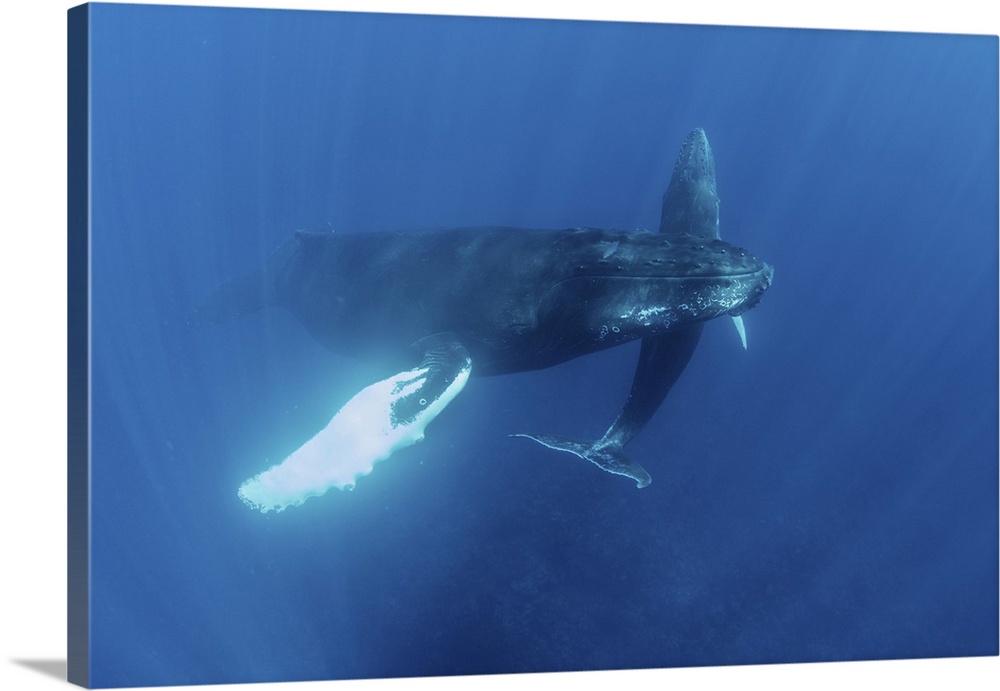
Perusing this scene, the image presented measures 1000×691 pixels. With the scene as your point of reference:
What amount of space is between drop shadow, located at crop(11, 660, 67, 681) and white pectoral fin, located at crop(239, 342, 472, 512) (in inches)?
121

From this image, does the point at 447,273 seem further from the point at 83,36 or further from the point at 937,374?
the point at 937,374

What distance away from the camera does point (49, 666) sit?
10.6 m

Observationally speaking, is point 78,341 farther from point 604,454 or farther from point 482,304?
point 604,454

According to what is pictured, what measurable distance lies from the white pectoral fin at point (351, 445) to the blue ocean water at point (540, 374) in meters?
0.61

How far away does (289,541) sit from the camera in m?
10.9

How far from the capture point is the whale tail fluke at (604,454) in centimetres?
1134

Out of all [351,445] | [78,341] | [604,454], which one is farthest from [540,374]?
[78,341]

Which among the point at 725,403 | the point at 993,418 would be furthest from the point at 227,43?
the point at 993,418

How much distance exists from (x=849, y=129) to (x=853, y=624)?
5.70 m

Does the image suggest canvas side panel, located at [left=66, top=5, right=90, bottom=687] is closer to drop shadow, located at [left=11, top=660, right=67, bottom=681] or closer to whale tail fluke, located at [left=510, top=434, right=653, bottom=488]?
drop shadow, located at [left=11, top=660, right=67, bottom=681]

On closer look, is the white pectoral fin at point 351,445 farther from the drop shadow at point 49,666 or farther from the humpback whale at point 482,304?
the drop shadow at point 49,666

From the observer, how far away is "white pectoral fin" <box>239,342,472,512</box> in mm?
9102

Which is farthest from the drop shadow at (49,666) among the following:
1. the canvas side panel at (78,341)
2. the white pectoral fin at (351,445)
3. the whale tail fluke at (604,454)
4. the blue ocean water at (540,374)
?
the whale tail fluke at (604,454)

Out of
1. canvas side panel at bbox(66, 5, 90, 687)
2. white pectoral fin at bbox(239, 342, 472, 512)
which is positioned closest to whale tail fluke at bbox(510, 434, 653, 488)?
white pectoral fin at bbox(239, 342, 472, 512)
